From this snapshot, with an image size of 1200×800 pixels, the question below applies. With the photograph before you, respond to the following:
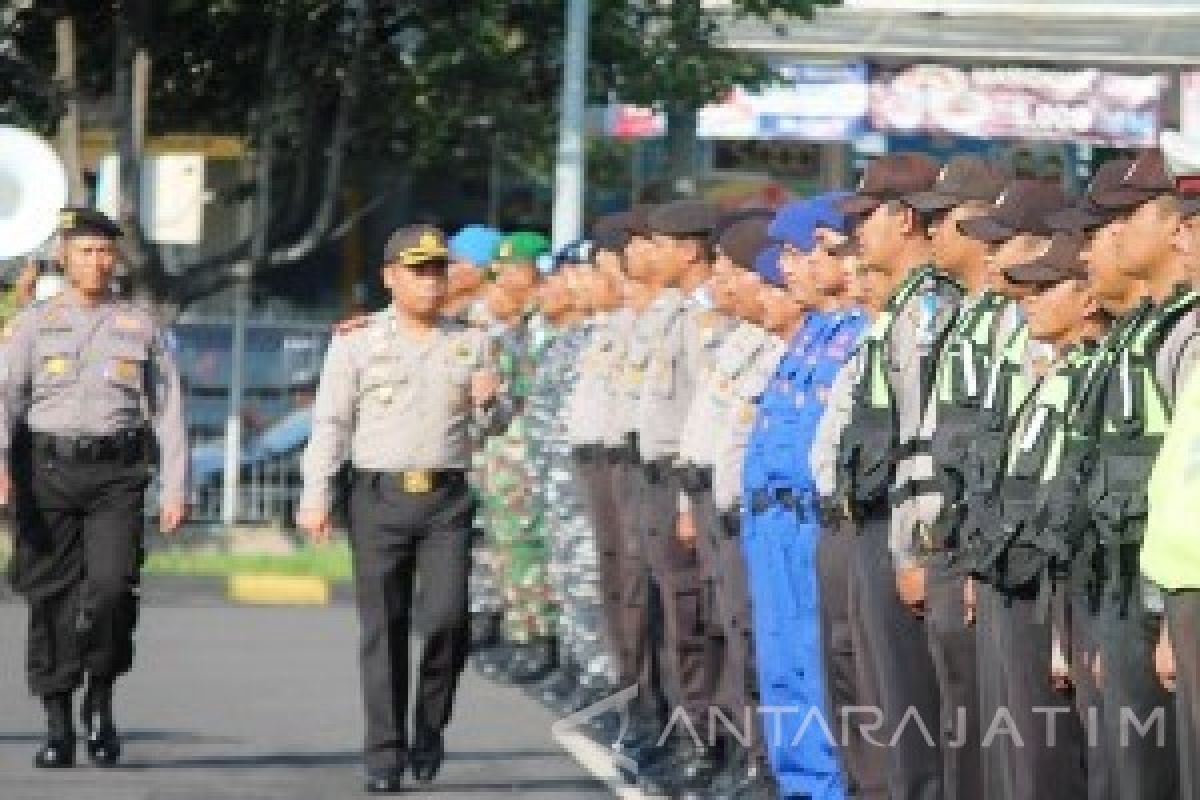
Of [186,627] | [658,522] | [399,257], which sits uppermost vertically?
[399,257]

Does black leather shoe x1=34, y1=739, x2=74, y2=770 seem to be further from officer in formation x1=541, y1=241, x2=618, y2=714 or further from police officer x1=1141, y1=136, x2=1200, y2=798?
police officer x1=1141, y1=136, x2=1200, y2=798

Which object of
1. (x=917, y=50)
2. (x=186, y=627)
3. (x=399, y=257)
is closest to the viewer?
(x=399, y=257)

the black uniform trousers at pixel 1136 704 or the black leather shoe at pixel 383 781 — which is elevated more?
the black uniform trousers at pixel 1136 704

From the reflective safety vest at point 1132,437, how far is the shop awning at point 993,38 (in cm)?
2355

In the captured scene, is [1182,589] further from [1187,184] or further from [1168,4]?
[1168,4]

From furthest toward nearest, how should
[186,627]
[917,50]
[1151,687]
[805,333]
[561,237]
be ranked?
1. [917,50]
2. [561,237]
3. [186,627]
4. [805,333]
5. [1151,687]

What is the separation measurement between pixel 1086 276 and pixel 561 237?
1643 centimetres

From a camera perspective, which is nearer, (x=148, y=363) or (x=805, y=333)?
(x=805, y=333)

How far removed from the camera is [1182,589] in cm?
777

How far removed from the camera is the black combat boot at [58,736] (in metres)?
13.7

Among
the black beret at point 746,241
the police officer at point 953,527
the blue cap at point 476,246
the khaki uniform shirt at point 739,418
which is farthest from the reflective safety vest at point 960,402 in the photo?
the blue cap at point 476,246

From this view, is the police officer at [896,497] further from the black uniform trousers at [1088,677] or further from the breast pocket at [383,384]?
the breast pocket at [383,384]

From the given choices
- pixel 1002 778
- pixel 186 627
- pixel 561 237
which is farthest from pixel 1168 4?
pixel 1002 778

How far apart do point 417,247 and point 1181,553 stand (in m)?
5.98
